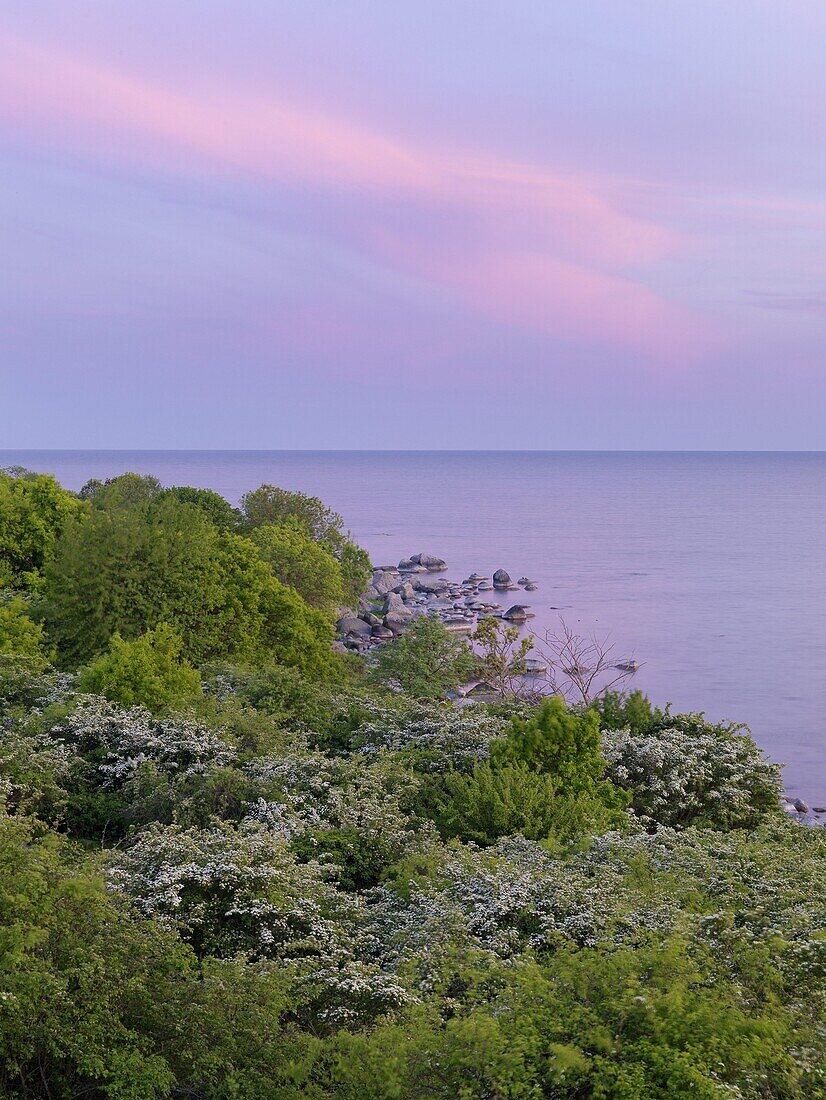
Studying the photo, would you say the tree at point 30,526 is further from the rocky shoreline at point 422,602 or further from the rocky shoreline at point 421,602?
the rocky shoreline at point 421,602

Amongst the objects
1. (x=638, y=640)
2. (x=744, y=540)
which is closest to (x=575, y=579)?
(x=638, y=640)

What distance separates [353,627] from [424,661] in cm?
2066

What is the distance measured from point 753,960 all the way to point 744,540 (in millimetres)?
86738

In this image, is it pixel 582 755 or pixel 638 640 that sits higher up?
pixel 582 755

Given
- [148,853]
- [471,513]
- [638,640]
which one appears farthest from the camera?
[471,513]

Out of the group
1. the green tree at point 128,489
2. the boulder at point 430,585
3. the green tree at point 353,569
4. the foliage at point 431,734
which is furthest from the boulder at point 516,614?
the foliage at point 431,734

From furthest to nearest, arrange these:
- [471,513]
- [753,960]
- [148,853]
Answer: [471,513], [148,853], [753,960]

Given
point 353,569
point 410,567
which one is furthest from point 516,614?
point 410,567

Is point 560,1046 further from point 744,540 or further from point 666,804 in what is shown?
point 744,540

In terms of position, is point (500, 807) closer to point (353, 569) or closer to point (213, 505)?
point (213, 505)

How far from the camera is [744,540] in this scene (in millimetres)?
89062

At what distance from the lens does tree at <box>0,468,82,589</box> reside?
33.4 m

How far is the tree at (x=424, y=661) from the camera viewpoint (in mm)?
30475

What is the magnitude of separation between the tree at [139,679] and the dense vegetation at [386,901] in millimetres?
58
